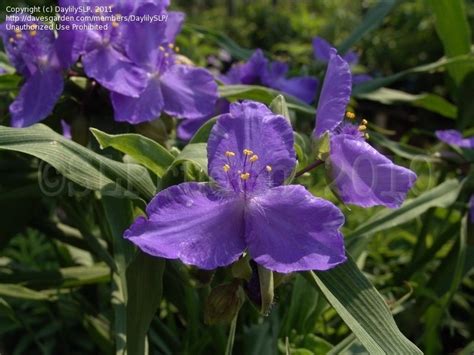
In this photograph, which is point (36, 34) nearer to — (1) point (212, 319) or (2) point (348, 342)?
(1) point (212, 319)

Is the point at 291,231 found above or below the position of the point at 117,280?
above

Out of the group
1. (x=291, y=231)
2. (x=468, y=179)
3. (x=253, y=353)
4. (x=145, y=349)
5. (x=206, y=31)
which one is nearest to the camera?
(x=291, y=231)

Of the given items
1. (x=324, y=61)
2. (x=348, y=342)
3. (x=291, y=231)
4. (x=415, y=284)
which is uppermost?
(x=291, y=231)

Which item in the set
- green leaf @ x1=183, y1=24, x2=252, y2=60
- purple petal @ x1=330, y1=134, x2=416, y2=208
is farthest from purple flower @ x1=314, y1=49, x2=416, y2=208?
green leaf @ x1=183, y1=24, x2=252, y2=60

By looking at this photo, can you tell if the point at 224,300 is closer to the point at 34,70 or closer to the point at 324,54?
the point at 34,70

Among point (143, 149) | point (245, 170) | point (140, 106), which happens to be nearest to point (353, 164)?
point (245, 170)

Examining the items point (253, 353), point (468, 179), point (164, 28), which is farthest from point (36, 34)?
point (468, 179)
